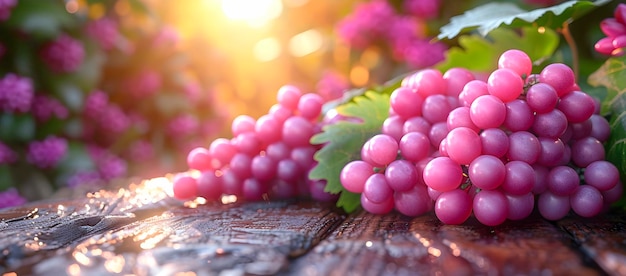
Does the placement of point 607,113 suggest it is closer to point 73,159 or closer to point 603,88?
point 603,88

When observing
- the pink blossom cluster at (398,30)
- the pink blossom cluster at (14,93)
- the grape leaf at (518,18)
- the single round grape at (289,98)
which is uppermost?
the pink blossom cluster at (398,30)

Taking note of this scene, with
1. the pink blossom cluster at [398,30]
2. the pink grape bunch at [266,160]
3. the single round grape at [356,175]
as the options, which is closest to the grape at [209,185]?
the pink grape bunch at [266,160]

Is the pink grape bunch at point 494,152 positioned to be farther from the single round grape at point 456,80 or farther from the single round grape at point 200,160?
the single round grape at point 200,160

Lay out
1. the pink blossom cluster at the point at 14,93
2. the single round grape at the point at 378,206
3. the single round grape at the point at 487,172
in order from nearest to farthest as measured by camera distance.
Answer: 1. the single round grape at the point at 487,172
2. the single round grape at the point at 378,206
3. the pink blossom cluster at the point at 14,93

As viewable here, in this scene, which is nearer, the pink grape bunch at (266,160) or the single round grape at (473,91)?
the single round grape at (473,91)

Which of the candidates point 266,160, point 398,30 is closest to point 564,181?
point 266,160

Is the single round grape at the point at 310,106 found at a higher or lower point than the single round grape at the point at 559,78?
higher
